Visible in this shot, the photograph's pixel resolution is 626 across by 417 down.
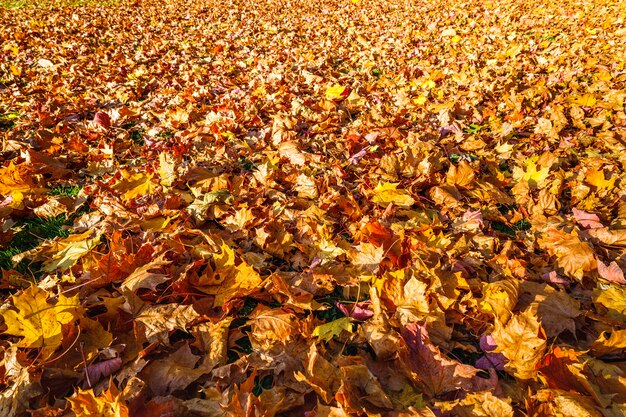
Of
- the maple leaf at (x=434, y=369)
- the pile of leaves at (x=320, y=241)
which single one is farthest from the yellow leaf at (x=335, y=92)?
the maple leaf at (x=434, y=369)

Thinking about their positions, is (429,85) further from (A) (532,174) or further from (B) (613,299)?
(B) (613,299)

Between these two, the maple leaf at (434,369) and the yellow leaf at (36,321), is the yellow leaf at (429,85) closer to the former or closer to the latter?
the maple leaf at (434,369)

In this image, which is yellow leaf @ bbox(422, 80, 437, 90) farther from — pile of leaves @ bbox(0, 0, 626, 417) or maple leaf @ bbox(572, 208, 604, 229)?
maple leaf @ bbox(572, 208, 604, 229)

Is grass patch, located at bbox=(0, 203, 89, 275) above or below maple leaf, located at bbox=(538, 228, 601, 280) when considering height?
below

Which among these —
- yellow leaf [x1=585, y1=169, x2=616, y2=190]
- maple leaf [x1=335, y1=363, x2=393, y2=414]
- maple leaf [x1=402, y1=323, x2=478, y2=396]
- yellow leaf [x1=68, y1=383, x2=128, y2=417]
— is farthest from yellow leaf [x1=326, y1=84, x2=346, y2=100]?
yellow leaf [x1=68, y1=383, x2=128, y2=417]

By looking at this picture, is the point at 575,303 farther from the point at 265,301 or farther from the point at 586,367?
the point at 265,301

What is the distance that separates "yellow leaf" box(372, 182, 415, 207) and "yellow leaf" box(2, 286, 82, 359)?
1.78 metres

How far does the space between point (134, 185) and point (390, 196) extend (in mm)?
1751

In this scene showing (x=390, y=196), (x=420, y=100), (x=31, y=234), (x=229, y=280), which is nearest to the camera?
(x=229, y=280)

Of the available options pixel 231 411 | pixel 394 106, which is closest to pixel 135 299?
pixel 231 411

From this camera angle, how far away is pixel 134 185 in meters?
2.64

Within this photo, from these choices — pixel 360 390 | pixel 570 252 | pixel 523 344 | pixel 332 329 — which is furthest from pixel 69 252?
pixel 570 252

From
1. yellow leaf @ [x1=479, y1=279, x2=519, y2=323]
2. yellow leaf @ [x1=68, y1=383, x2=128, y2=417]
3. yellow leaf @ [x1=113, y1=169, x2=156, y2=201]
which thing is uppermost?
yellow leaf @ [x1=479, y1=279, x2=519, y2=323]

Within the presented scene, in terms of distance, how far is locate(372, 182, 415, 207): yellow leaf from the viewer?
2434 mm
